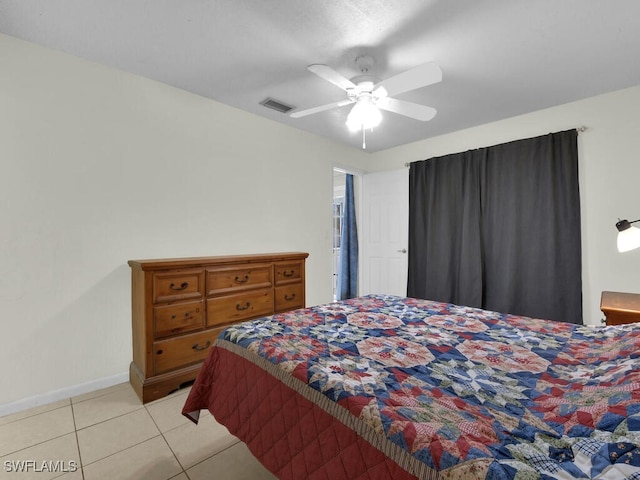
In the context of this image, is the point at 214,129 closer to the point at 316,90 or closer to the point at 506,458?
the point at 316,90

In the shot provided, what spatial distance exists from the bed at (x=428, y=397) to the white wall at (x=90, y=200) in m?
1.33

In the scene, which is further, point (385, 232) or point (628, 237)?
point (385, 232)

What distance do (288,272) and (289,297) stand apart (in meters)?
0.25

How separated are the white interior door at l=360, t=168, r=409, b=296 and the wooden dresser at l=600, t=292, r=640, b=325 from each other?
2.23 metres

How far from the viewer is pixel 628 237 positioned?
192 centimetres

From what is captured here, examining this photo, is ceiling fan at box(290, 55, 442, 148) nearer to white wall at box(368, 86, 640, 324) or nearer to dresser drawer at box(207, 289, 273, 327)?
dresser drawer at box(207, 289, 273, 327)

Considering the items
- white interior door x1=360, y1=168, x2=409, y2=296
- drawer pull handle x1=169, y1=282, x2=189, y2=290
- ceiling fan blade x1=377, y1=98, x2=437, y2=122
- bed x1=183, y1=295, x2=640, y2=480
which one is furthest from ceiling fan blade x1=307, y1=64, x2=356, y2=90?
white interior door x1=360, y1=168, x2=409, y2=296

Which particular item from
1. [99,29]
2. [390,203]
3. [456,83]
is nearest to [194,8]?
[99,29]

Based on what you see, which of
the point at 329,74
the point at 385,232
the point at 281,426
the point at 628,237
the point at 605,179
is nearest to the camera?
the point at 281,426

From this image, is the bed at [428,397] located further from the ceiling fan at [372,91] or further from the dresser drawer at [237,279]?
the ceiling fan at [372,91]

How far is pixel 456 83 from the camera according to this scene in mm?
2508

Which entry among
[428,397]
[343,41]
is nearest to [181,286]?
[428,397]

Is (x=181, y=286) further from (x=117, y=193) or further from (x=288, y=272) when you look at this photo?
(x=288, y=272)

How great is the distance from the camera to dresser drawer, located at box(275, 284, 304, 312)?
9.55 feet
